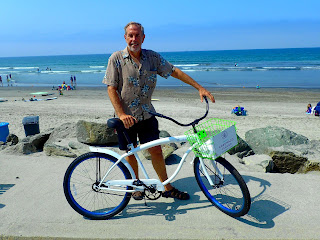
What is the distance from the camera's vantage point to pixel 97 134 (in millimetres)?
6191

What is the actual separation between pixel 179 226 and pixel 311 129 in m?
9.00

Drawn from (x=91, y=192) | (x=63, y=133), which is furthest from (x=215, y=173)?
(x=63, y=133)

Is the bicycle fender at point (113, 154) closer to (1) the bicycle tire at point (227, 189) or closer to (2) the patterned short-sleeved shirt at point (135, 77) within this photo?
(2) the patterned short-sleeved shirt at point (135, 77)

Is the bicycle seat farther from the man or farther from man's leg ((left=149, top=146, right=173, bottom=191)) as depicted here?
man's leg ((left=149, top=146, right=173, bottom=191))

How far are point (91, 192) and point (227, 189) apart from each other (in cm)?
175

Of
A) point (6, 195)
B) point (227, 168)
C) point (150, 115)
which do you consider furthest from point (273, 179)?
point (6, 195)

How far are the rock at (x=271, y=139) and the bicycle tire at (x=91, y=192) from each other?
3.66 meters

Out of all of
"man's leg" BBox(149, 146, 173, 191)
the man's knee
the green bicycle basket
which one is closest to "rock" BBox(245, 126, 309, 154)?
"man's leg" BBox(149, 146, 173, 191)

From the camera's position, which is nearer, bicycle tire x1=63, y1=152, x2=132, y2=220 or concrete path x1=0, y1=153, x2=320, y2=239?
concrete path x1=0, y1=153, x2=320, y2=239

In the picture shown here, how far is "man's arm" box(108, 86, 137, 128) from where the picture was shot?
3166mm

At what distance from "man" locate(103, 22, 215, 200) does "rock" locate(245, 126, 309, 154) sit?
12.6 feet

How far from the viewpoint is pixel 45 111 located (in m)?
15.0

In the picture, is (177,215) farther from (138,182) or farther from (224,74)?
(224,74)

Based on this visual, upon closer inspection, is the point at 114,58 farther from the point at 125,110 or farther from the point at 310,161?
the point at 310,161
